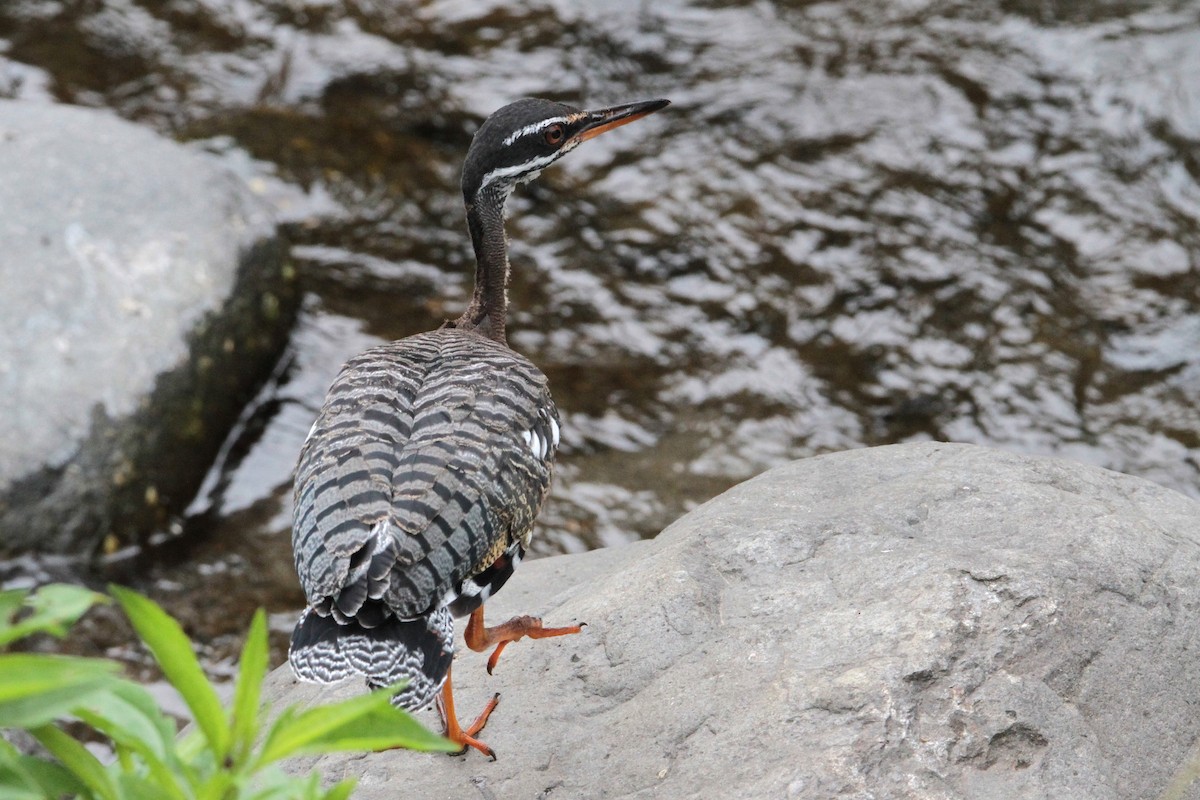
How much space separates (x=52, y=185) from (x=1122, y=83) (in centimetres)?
709

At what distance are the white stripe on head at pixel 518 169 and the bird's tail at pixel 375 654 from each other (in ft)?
7.60

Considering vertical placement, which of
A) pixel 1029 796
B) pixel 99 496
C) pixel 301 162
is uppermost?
pixel 1029 796

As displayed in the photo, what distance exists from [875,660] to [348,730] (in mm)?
1672

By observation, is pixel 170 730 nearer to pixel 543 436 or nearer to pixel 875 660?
pixel 875 660

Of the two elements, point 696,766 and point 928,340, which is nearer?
point 696,766

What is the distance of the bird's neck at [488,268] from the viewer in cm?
550

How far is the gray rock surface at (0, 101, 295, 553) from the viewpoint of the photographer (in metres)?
6.26

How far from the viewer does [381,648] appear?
3.58m

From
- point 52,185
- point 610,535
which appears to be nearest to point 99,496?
point 52,185

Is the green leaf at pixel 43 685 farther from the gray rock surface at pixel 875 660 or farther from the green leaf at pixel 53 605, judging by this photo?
the gray rock surface at pixel 875 660

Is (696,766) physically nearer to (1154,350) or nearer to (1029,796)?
(1029,796)

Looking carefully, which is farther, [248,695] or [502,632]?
[502,632]

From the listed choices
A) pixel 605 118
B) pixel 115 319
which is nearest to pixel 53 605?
pixel 605 118

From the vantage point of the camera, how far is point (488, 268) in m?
5.57
